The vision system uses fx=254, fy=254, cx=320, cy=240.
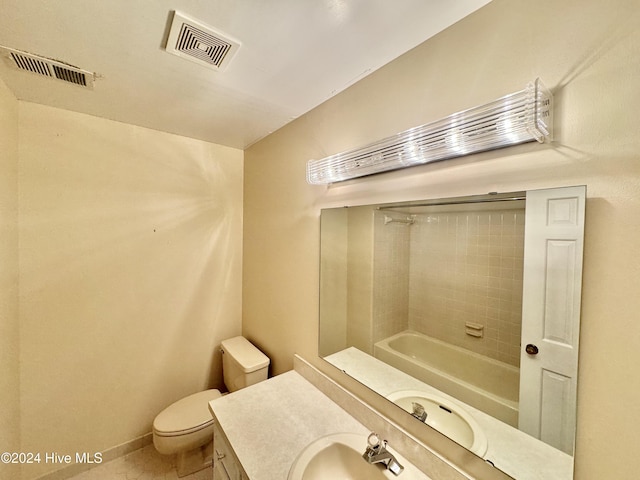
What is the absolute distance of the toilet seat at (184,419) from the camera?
5.28ft

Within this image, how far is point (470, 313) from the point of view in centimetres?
104

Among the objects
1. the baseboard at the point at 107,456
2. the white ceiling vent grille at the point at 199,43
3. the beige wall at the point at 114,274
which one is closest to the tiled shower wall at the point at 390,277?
the white ceiling vent grille at the point at 199,43

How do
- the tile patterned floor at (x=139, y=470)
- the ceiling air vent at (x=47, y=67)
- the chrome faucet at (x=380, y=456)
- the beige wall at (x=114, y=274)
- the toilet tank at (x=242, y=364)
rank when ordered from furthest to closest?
the toilet tank at (x=242, y=364)
the tile patterned floor at (x=139, y=470)
the beige wall at (x=114, y=274)
the ceiling air vent at (x=47, y=67)
the chrome faucet at (x=380, y=456)

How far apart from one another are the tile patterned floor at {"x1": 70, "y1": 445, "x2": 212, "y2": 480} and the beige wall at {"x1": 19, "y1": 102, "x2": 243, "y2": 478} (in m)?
0.13

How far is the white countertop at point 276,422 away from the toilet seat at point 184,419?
21.4 inches

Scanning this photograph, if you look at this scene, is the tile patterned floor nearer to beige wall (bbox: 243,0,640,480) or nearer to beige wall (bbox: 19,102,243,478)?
beige wall (bbox: 19,102,243,478)

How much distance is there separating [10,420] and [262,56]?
229cm

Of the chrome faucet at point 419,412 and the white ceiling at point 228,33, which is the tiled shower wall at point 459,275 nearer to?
the chrome faucet at point 419,412

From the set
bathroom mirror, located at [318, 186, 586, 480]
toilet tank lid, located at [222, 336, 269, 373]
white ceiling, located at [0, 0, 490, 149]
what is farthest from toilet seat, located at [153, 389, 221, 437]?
white ceiling, located at [0, 0, 490, 149]

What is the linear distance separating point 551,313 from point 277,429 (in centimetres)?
115

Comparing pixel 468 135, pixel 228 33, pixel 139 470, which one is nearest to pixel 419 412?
pixel 468 135

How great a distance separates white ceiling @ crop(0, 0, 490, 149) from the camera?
2.94 ft

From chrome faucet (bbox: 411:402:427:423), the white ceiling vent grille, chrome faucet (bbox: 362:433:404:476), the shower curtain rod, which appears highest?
the white ceiling vent grille

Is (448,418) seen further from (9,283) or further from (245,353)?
(9,283)
